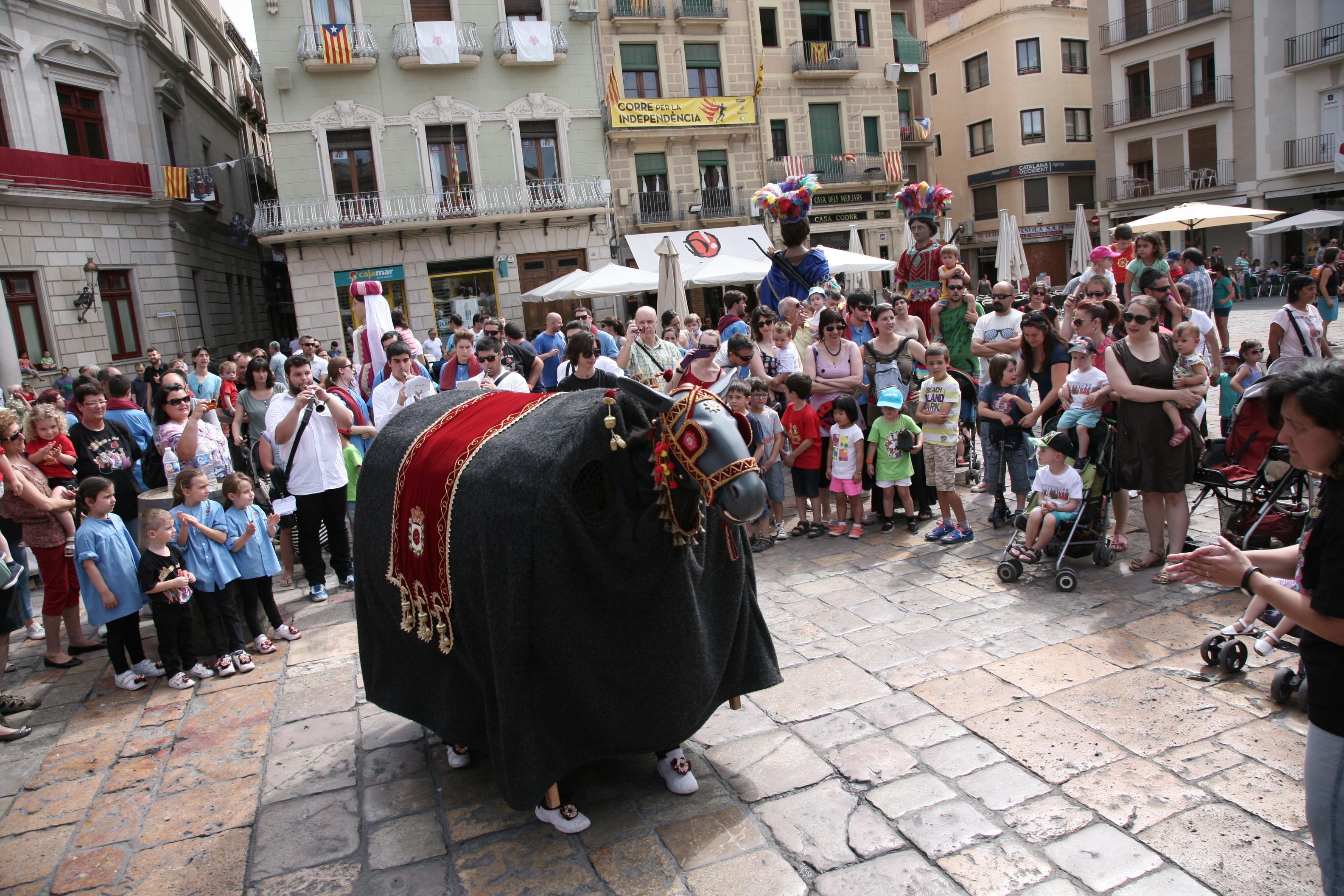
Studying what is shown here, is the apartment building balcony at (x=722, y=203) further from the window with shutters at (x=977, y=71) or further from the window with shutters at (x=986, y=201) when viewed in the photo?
the window with shutters at (x=977, y=71)

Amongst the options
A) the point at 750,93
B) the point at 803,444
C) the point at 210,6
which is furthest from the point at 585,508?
the point at 210,6

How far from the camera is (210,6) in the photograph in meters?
28.3

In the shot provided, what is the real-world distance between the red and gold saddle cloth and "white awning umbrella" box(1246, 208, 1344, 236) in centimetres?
2566

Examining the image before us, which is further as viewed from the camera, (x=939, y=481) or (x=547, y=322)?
(x=547, y=322)

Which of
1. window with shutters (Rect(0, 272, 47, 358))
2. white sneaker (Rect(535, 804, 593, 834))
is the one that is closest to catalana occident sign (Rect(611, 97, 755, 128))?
window with shutters (Rect(0, 272, 47, 358))

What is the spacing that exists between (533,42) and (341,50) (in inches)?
192

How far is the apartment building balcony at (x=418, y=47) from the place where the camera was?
21.9 m

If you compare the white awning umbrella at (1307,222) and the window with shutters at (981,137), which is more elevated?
the window with shutters at (981,137)

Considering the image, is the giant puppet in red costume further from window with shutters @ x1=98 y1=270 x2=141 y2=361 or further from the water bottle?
window with shutters @ x1=98 y1=270 x2=141 y2=361

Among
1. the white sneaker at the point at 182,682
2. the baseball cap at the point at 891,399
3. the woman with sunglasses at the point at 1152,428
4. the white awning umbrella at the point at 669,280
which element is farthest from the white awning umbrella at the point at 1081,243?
the white sneaker at the point at 182,682

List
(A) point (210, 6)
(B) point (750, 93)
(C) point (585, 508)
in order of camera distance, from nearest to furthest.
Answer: (C) point (585, 508), (B) point (750, 93), (A) point (210, 6)

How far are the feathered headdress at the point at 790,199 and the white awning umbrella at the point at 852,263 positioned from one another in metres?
6.96

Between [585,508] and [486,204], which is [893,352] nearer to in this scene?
[585,508]

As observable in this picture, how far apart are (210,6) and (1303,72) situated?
34863 millimetres
